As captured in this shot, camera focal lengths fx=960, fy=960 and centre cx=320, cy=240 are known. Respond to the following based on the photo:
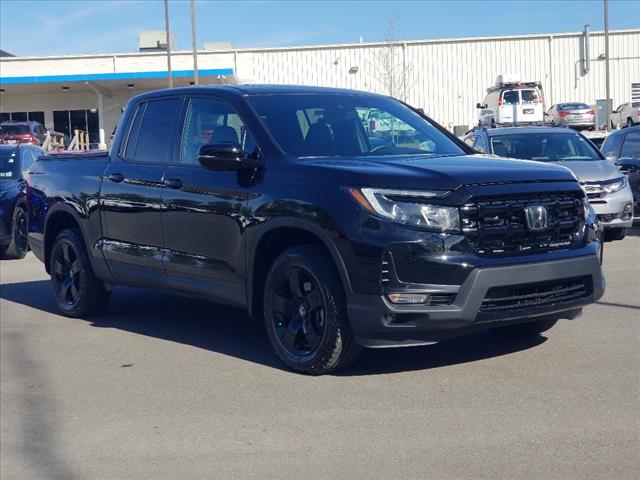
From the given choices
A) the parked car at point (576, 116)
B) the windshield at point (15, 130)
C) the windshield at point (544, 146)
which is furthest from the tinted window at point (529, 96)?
the windshield at point (544, 146)

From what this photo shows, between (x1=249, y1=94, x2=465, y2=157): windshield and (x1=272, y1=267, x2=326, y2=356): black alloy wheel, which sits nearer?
(x1=272, y1=267, x2=326, y2=356): black alloy wheel

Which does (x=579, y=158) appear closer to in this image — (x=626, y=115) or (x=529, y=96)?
(x=529, y=96)

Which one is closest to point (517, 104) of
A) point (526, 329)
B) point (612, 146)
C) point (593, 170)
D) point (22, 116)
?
point (612, 146)

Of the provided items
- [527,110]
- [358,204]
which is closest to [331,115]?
[358,204]

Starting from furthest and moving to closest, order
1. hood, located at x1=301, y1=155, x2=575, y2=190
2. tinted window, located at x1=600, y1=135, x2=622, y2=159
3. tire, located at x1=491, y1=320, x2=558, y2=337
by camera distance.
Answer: tinted window, located at x1=600, y1=135, x2=622, y2=159 < tire, located at x1=491, y1=320, x2=558, y2=337 < hood, located at x1=301, y1=155, x2=575, y2=190

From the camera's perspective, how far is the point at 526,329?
721 cm

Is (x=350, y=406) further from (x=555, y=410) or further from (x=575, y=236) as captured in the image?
(x=575, y=236)

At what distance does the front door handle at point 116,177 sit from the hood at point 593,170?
6876 mm

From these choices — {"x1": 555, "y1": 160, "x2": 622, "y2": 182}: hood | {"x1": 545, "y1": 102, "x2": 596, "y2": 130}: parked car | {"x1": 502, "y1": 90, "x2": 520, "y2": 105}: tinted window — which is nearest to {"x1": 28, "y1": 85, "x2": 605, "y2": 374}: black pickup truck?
{"x1": 555, "y1": 160, "x2": 622, "y2": 182}: hood

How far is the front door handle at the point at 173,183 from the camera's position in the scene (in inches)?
285

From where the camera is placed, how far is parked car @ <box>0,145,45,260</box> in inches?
546

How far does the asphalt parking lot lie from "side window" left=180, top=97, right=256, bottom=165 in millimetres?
1571

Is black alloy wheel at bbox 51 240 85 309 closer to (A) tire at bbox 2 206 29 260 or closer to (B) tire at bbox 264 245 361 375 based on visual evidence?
(B) tire at bbox 264 245 361 375

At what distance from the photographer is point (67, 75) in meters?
48.0
